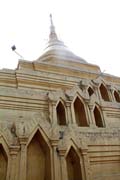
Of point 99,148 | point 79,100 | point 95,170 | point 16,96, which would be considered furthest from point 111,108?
point 16,96

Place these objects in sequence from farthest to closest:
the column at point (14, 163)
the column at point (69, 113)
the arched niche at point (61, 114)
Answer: the arched niche at point (61, 114), the column at point (69, 113), the column at point (14, 163)

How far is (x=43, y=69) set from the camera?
10.4 metres

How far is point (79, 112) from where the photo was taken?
853cm

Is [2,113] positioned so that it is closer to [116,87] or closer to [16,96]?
[16,96]

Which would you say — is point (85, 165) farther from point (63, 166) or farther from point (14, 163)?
point (14, 163)

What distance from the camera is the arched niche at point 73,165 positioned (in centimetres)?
612

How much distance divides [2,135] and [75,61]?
8.73 m

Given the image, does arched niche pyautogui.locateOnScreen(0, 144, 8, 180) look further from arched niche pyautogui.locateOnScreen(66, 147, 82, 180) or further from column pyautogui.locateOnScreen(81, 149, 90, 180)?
column pyautogui.locateOnScreen(81, 149, 90, 180)

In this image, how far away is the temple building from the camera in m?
5.66

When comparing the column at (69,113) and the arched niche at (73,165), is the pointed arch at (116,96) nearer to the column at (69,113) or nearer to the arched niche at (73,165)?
the column at (69,113)

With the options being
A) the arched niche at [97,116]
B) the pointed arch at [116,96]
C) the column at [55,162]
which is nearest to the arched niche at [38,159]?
the column at [55,162]

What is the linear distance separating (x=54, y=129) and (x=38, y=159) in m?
1.11

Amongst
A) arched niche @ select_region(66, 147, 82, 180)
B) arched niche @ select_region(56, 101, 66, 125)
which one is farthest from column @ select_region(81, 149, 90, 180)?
arched niche @ select_region(56, 101, 66, 125)

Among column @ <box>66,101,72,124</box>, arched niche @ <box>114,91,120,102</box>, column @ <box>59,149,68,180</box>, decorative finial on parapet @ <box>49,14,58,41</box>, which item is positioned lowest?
column @ <box>59,149,68,180</box>
